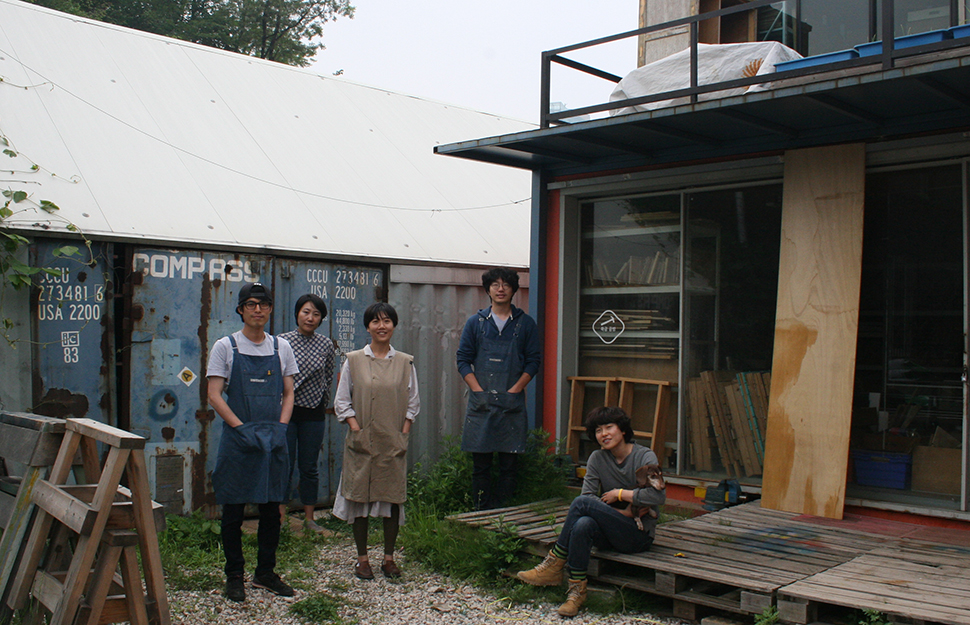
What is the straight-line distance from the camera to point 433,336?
8805mm

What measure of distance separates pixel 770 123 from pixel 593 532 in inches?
131

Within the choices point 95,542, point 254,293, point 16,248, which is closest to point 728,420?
point 254,293

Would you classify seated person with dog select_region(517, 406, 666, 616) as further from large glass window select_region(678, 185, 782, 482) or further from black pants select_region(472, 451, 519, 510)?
large glass window select_region(678, 185, 782, 482)

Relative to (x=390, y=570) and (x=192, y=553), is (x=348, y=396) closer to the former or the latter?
(x=390, y=570)

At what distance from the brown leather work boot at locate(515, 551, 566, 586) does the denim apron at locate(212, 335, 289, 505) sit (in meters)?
1.65

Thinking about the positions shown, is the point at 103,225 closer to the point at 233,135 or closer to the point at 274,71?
the point at 233,135

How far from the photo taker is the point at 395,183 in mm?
10102

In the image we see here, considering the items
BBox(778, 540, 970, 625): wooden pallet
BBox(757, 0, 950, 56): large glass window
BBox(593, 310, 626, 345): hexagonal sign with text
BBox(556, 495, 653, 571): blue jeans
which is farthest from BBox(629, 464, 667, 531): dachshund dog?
BBox(757, 0, 950, 56): large glass window

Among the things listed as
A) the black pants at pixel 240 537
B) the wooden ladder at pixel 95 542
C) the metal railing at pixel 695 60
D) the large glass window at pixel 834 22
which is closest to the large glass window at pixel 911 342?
the metal railing at pixel 695 60

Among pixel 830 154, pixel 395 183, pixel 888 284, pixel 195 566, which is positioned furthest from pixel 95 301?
pixel 888 284

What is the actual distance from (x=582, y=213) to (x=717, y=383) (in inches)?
83.1

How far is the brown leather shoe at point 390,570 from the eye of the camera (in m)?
5.75

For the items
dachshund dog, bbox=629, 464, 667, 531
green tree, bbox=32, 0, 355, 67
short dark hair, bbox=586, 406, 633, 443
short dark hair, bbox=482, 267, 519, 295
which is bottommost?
dachshund dog, bbox=629, 464, 667, 531

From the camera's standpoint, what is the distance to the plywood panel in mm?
6105
